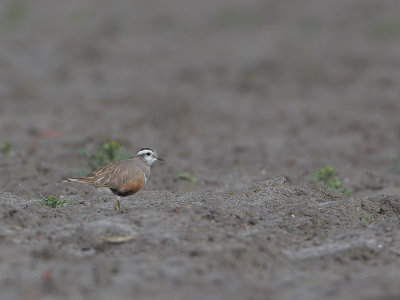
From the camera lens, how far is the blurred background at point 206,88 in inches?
598

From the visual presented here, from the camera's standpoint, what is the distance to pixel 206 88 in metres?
22.4

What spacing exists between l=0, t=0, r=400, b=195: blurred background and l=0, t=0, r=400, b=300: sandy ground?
3.0 inches

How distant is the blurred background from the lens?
1519 cm

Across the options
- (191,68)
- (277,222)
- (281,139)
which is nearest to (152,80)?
(191,68)

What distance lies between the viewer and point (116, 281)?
6.69 metres

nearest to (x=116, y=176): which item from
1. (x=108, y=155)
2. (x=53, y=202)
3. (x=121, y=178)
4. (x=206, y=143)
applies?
(x=121, y=178)

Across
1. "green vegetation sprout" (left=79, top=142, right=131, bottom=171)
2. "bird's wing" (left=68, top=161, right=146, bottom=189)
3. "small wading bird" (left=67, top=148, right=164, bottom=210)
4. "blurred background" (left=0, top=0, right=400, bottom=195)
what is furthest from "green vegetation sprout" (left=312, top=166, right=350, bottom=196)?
"bird's wing" (left=68, top=161, right=146, bottom=189)

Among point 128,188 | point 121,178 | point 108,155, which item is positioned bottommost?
point 128,188

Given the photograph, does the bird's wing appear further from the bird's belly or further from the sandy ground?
the sandy ground

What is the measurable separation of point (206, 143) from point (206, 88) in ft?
17.5

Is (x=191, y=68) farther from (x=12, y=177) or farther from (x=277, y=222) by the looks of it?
(x=277, y=222)

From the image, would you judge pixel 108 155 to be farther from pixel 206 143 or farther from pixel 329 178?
pixel 206 143

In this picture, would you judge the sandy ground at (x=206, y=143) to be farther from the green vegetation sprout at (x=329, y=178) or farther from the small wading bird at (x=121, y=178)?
the green vegetation sprout at (x=329, y=178)

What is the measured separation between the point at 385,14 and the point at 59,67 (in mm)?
12765
